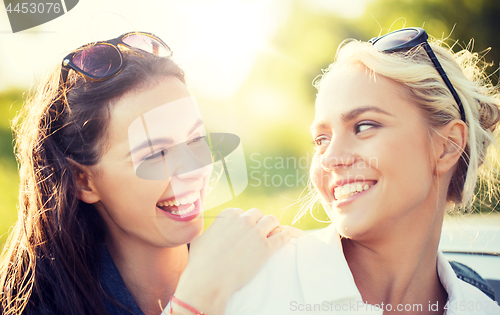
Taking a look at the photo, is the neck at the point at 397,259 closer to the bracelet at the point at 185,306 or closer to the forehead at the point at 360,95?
the forehead at the point at 360,95

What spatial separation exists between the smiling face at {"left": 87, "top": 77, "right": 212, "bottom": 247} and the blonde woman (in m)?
0.51

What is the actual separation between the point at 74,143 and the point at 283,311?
117 centimetres

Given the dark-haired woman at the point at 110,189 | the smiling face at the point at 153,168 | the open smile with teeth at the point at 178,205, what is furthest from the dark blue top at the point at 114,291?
the open smile with teeth at the point at 178,205

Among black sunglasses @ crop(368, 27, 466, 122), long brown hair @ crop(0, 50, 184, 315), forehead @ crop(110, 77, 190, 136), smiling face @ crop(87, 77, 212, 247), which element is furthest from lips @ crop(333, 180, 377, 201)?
long brown hair @ crop(0, 50, 184, 315)

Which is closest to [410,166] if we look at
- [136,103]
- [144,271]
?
[136,103]

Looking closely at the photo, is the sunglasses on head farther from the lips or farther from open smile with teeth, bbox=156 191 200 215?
the lips

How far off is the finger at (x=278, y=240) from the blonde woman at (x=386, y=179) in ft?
0.09

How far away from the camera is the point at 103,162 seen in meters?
1.67

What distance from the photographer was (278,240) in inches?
62.4

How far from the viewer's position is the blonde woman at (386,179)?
1.43 m

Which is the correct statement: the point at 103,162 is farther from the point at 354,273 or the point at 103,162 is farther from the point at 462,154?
the point at 462,154

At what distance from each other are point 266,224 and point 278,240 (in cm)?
9

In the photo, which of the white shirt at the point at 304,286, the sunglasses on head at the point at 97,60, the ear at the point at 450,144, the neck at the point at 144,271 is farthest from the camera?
the neck at the point at 144,271

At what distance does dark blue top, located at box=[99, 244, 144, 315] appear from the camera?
1.76 meters
